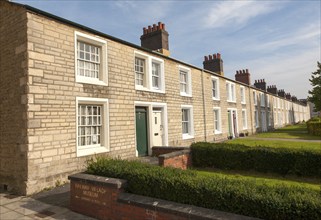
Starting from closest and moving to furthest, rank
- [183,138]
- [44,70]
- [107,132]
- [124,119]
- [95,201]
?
[95,201] → [44,70] → [107,132] → [124,119] → [183,138]

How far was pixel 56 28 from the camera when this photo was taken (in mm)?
8742

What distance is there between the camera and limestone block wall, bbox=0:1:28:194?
7.75 m

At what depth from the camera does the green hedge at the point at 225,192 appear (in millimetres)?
3893

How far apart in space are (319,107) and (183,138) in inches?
874

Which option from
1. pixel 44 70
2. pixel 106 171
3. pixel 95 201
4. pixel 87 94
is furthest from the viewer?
pixel 87 94

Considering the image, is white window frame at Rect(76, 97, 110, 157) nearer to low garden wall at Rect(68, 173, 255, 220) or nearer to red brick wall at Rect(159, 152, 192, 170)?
red brick wall at Rect(159, 152, 192, 170)

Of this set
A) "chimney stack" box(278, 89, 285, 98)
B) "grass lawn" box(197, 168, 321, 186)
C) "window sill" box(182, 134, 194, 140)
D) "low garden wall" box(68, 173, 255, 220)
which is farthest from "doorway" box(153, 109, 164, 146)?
"chimney stack" box(278, 89, 285, 98)

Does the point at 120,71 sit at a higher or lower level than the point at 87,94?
higher

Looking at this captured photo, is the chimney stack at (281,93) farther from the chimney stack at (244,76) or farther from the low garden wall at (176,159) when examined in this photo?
the low garden wall at (176,159)

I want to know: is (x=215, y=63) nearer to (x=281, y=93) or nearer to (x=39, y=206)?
(x=39, y=206)

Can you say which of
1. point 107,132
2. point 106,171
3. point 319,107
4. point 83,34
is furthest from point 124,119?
point 319,107

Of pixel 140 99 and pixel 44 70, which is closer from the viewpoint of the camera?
pixel 44 70

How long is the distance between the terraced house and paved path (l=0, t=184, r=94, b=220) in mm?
394

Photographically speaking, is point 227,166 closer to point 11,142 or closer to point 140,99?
point 140,99
